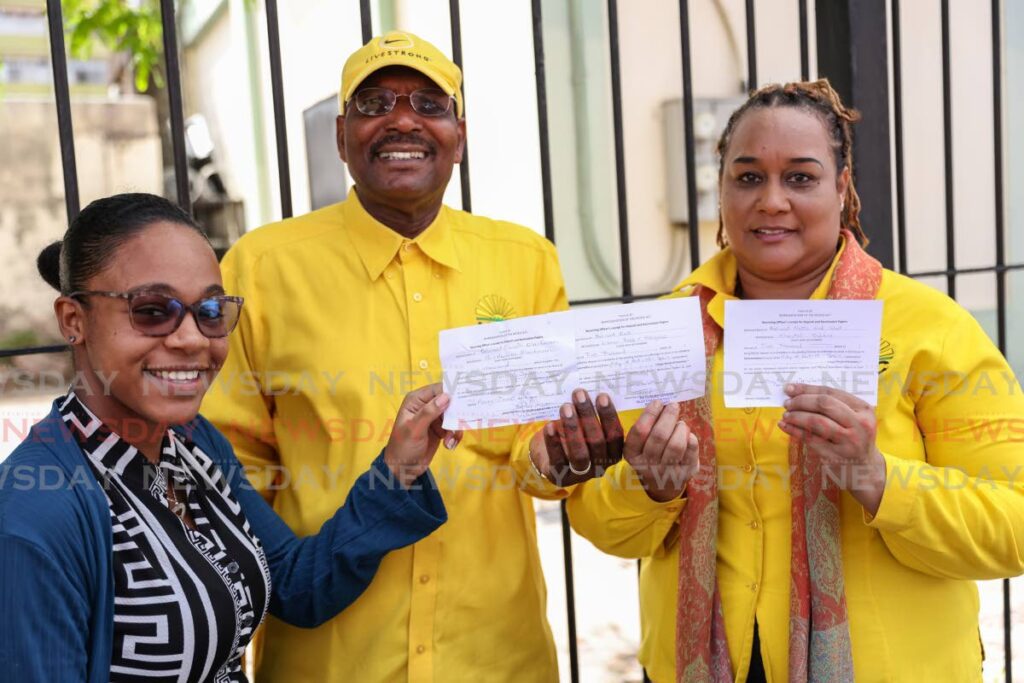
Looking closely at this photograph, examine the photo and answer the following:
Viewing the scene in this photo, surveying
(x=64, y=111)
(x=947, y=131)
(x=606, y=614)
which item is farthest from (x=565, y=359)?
(x=606, y=614)

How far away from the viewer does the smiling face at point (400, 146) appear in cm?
208

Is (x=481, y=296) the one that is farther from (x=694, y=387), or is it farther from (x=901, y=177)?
(x=901, y=177)

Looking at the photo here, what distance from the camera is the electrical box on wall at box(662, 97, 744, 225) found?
5.76 m

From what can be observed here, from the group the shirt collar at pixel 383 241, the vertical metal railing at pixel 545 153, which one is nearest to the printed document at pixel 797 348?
the shirt collar at pixel 383 241

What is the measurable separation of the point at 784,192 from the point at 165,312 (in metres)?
1.21

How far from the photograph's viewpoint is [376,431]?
2.05 metres

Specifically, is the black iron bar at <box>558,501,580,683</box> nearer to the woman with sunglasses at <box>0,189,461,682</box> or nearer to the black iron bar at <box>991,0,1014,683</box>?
the woman with sunglasses at <box>0,189,461,682</box>

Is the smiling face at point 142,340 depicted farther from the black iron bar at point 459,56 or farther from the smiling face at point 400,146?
the black iron bar at point 459,56

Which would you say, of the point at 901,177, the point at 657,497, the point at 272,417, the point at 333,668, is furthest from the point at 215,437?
the point at 901,177

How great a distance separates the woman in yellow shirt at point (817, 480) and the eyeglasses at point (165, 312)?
2.17ft

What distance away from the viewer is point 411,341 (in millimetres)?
2078

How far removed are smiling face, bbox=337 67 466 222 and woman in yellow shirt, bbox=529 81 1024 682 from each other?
0.60 meters

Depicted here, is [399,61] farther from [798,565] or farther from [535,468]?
[798,565]

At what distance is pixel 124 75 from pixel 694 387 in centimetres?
883
